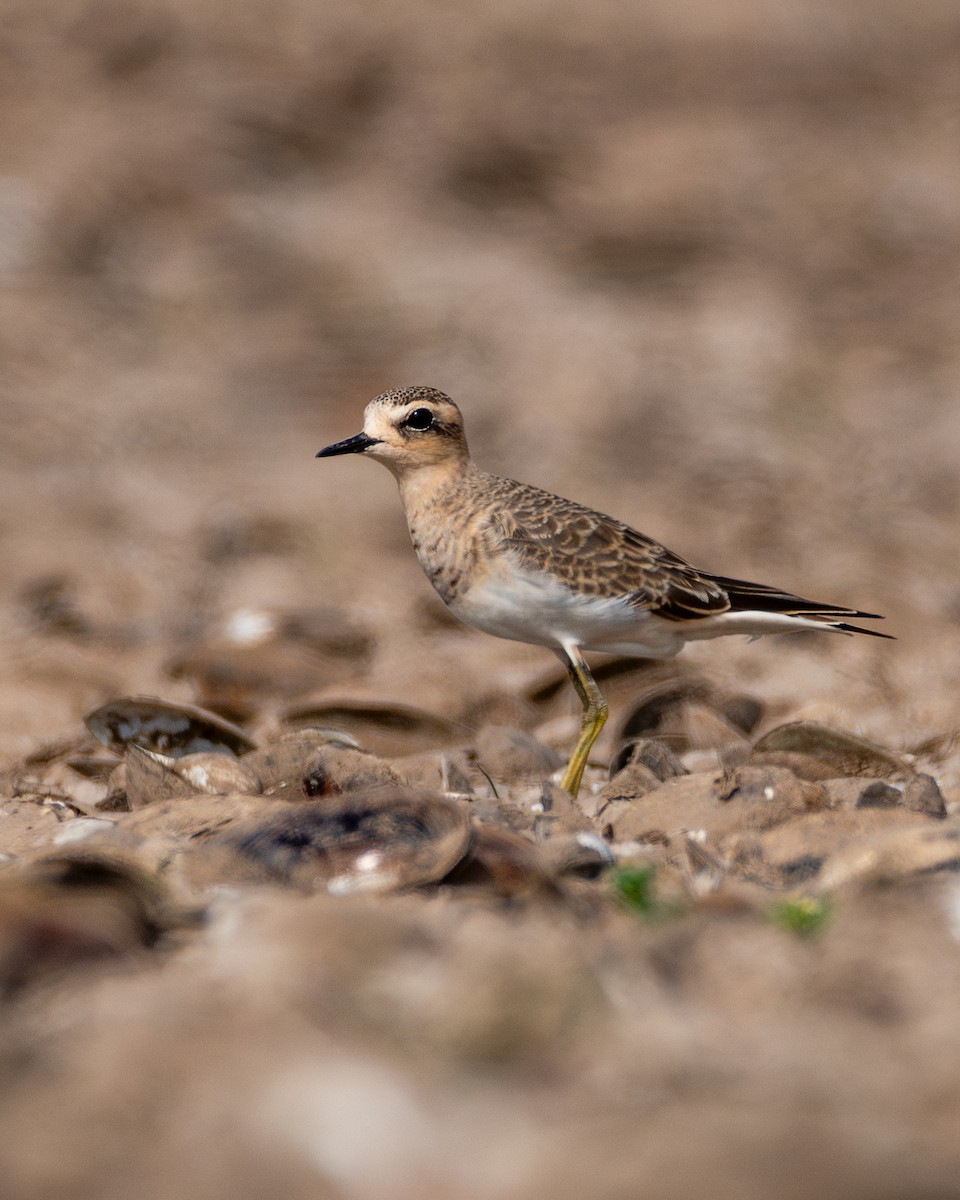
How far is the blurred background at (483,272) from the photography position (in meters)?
10.1

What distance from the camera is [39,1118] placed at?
1941 millimetres

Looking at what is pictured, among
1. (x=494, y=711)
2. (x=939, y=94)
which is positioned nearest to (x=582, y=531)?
(x=494, y=711)

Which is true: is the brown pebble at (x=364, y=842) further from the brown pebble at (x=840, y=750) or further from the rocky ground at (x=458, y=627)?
the brown pebble at (x=840, y=750)

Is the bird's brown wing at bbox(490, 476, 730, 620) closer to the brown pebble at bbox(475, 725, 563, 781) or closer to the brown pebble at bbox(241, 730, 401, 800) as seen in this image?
the brown pebble at bbox(475, 725, 563, 781)

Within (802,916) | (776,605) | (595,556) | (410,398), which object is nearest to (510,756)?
(595,556)

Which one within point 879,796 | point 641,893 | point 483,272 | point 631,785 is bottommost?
point 641,893

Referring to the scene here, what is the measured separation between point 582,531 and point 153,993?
3.62 meters

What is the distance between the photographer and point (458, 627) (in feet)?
29.2

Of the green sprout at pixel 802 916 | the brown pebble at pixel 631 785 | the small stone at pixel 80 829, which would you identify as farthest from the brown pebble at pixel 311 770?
the green sprout at pixel 802 916

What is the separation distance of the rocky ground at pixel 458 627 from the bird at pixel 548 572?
0.44 m

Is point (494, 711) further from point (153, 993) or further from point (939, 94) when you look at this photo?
point (939, 94)

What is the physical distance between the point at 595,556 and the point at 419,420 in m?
0.98

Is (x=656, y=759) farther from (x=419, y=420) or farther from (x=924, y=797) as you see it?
(x=419, y=420)

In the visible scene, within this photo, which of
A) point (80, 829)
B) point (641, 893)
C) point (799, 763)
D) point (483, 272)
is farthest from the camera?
point (483, 272)
